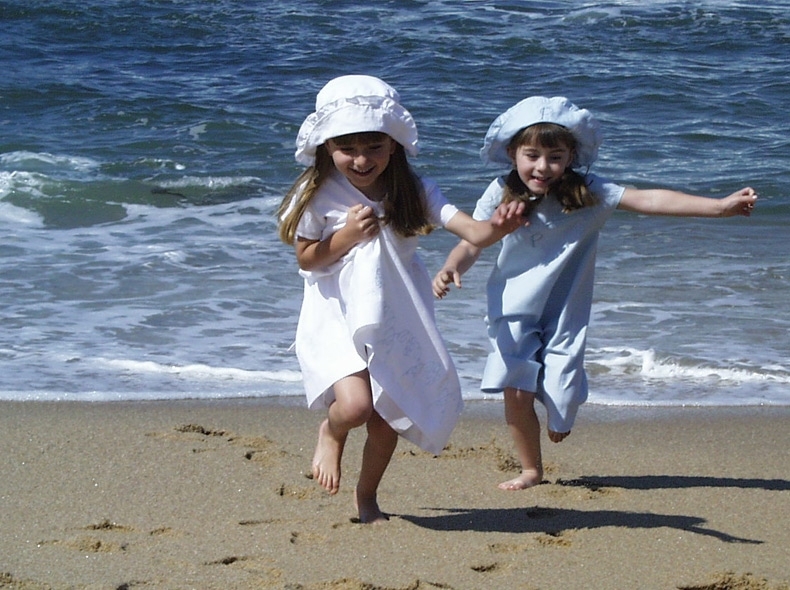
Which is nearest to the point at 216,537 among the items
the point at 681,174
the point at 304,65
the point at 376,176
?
the point at 376,176

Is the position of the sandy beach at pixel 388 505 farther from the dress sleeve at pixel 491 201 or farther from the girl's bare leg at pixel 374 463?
the dress sleeve at pixel 491 201

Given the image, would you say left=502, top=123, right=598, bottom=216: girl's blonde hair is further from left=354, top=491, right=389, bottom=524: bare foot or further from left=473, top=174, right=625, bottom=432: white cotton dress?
left=354, top=491, right=389, bottom=524: bare foot

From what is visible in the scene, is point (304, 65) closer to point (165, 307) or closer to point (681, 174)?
point (681, 174)

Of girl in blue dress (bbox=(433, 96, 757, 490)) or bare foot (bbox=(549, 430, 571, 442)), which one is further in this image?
bare foot (bbox=(549, 430, 571, 442))

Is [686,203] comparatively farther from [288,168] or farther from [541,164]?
[288,168]

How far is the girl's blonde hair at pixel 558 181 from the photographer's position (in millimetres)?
3686

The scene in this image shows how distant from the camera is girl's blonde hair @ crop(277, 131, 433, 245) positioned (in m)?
3.29

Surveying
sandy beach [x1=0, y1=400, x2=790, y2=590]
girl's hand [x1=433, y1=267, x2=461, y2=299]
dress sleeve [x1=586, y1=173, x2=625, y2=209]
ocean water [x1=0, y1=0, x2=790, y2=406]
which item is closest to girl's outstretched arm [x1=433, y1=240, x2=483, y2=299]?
girl's hand [x1=433, y1=267, x2=461, y2=299]

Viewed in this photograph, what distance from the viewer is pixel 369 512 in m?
3.44

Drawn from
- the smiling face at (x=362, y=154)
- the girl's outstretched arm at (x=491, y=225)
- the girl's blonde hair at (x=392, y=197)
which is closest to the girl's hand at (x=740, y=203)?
the girl's outstretched arm at (x=491, y=225)

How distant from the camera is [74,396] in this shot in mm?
4738

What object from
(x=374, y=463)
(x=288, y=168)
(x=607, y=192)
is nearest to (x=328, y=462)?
(x=374, y=463)

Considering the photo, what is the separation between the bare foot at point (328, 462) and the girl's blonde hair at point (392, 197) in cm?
57

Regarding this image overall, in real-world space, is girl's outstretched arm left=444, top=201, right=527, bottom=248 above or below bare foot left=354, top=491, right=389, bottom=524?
above
